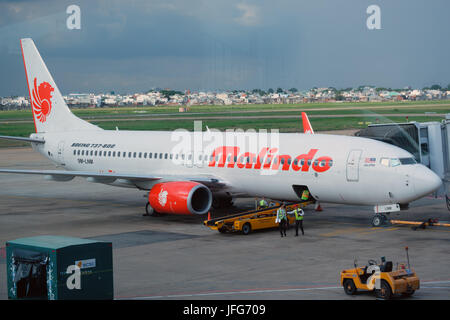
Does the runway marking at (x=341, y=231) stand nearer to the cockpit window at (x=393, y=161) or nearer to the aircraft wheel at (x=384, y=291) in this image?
the cockpit window at (x=393, y=161)

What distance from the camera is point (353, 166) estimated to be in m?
28.1

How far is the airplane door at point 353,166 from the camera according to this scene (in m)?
28.0

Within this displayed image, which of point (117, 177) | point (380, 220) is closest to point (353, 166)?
point (380, 220)

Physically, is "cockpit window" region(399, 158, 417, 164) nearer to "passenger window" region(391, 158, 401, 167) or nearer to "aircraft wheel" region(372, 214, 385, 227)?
"passenger window" region(391, 158, 401, 167)

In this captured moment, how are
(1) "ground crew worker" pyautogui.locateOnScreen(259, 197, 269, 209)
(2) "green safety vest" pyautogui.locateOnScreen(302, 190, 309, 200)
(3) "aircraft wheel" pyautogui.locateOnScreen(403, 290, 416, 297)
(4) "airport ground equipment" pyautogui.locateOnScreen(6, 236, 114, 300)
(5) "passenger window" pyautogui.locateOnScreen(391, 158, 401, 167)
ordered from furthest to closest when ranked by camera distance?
1. (1) "ground crew worker" pyautogui.locateOnScreen(259, 197, 269, 209)
2. (2) "green safety vest" pyautogui.locateOnScreen(302, 190, 309, 200)
3. (5) "passenger window" pyautogui.locateOnScreen(391, 158, 401, 167)
4. (3) "aircraft wheel" pyautogui.locateOnScreen(403, 290, 416, 297)
5. (4) "airport ground equipment" pyautogui.locateOnScreen(6, 236, 114, 300)

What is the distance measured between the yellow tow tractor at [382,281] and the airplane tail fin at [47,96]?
25429 millimetres

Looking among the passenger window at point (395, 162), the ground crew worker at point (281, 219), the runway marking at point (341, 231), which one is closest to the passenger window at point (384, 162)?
the passenger window at point (395, 162)

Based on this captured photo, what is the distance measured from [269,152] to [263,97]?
118999 mm

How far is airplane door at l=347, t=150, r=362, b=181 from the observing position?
92.0ft

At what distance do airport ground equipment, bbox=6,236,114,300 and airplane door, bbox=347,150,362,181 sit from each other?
566 inches

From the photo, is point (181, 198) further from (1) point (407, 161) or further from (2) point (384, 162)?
(1) point (407, 161)

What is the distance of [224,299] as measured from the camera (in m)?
17.5

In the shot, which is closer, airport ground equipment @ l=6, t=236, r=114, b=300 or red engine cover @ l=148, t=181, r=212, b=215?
airport ground equipment @ l=6, t=236, r=114, b=300

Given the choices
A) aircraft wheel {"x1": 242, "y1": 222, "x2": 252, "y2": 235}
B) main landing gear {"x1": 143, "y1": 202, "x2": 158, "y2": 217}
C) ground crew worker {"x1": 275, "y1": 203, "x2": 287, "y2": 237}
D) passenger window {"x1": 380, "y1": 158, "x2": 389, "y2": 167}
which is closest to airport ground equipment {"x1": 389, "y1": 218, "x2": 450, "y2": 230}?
passenger window {"x1": 380, "y1": 158, "x2": 389, "y2": 167}
